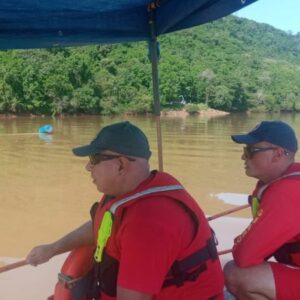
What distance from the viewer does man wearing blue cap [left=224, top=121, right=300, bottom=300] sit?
1827 mm

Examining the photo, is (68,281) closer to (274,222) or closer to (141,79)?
(274,222)

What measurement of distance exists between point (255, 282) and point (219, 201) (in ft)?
30.0

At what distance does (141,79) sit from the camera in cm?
5562

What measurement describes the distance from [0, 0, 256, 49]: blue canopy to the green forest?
88.4ft

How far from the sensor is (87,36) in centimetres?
290

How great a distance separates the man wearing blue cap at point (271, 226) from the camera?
5.99 ft

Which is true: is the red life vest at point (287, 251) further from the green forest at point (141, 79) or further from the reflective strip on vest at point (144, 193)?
the green forest at point (141, 79)

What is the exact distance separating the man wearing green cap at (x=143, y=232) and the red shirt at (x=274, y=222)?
33 centimetres

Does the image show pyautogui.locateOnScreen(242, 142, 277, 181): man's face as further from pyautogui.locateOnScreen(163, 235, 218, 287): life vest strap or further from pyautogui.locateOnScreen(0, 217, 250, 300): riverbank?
pyautogui.locateOnScreen(0, 217, 250, 300): riverbank

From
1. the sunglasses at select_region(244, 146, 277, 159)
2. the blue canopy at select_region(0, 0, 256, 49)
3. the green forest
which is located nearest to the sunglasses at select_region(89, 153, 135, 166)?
the sunglasses at select_region(244, 146, 277, 159)

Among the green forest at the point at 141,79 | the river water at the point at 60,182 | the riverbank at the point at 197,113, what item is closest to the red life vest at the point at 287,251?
the river water at the point at 60,182

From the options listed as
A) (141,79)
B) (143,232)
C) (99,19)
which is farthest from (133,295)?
(141,79)

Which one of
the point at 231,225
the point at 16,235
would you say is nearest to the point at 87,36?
the point at 231,225

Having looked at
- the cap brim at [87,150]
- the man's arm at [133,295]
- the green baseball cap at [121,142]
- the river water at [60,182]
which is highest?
the green baseball cap at [121,142]
